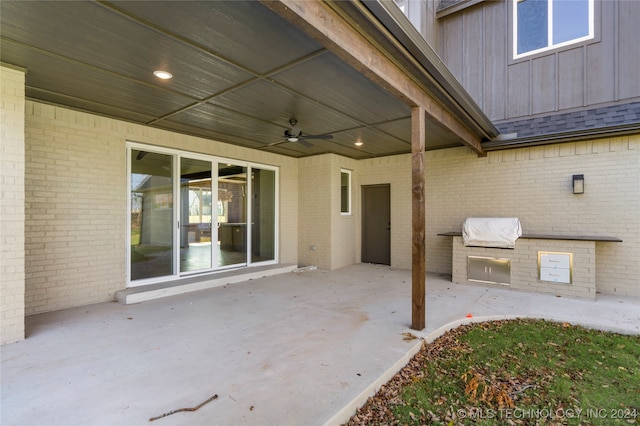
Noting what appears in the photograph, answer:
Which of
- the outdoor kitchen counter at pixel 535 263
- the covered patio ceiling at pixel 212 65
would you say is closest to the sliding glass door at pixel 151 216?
the covered patio ceiling at pixel 212 65

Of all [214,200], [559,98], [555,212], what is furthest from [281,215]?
[559,98]

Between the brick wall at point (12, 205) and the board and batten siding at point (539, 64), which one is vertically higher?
the board and batten siding at point (539, 64)

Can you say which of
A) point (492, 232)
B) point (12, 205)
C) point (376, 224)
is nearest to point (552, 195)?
point (492, 232)

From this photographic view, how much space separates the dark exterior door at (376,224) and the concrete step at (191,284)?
2582 millimetres

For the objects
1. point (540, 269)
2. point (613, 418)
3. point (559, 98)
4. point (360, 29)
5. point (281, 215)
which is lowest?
point (613, 418)

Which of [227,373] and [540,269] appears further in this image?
[540,269]

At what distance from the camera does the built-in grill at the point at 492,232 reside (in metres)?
5.45

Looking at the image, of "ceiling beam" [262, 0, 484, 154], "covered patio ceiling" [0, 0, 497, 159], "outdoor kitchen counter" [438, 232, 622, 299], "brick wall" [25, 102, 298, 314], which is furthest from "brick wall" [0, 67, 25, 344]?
"outdoor kitchen counter" [438, 232, 622, 299]

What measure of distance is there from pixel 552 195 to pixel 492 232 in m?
1.36

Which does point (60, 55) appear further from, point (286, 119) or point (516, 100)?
point (516, 100)

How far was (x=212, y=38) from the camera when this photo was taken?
2.67 metres

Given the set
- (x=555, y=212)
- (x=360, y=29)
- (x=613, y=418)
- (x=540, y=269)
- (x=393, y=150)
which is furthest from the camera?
(x=393, y=150)

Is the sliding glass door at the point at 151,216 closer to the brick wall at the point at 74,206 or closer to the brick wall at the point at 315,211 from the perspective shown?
the brick wall at the point at 74,206

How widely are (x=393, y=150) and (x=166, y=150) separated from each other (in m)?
4.91
